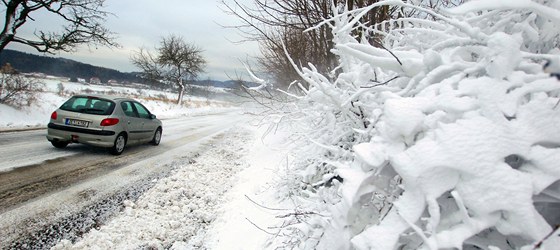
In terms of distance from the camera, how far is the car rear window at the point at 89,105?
7186 mm

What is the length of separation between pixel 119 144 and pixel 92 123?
34.8 inches

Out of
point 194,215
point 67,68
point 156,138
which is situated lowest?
point 156,138

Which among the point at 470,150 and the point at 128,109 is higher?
the point at 470,150

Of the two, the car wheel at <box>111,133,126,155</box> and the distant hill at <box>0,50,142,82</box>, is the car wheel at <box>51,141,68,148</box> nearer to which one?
the car wheel at <box>111,133,126,155</box>

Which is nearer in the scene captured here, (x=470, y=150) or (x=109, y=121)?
(x=470, y=150)

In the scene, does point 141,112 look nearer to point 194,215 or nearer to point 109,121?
point 109,121

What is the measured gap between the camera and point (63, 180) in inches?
203

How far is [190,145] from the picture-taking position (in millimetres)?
10008

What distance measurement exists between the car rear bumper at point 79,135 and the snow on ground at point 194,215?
219 centimetres

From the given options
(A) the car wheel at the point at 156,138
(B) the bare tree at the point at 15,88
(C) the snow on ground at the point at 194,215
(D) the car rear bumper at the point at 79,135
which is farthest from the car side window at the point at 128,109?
(B) the bare tree at the point at 15,88

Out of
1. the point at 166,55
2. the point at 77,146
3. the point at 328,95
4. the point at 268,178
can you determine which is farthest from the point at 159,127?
the point at 166,55

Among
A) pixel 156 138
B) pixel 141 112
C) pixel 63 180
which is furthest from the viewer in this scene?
pixel 156 138

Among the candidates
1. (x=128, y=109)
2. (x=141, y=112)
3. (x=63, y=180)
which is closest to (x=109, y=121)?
(x=128, y=109)

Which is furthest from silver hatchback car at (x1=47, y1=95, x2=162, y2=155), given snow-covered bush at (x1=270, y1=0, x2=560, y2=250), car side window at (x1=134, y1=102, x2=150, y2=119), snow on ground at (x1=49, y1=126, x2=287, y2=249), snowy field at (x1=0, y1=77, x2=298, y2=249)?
snow-covered bush at (x1=270, y1=0, x2=560, y2=250)
